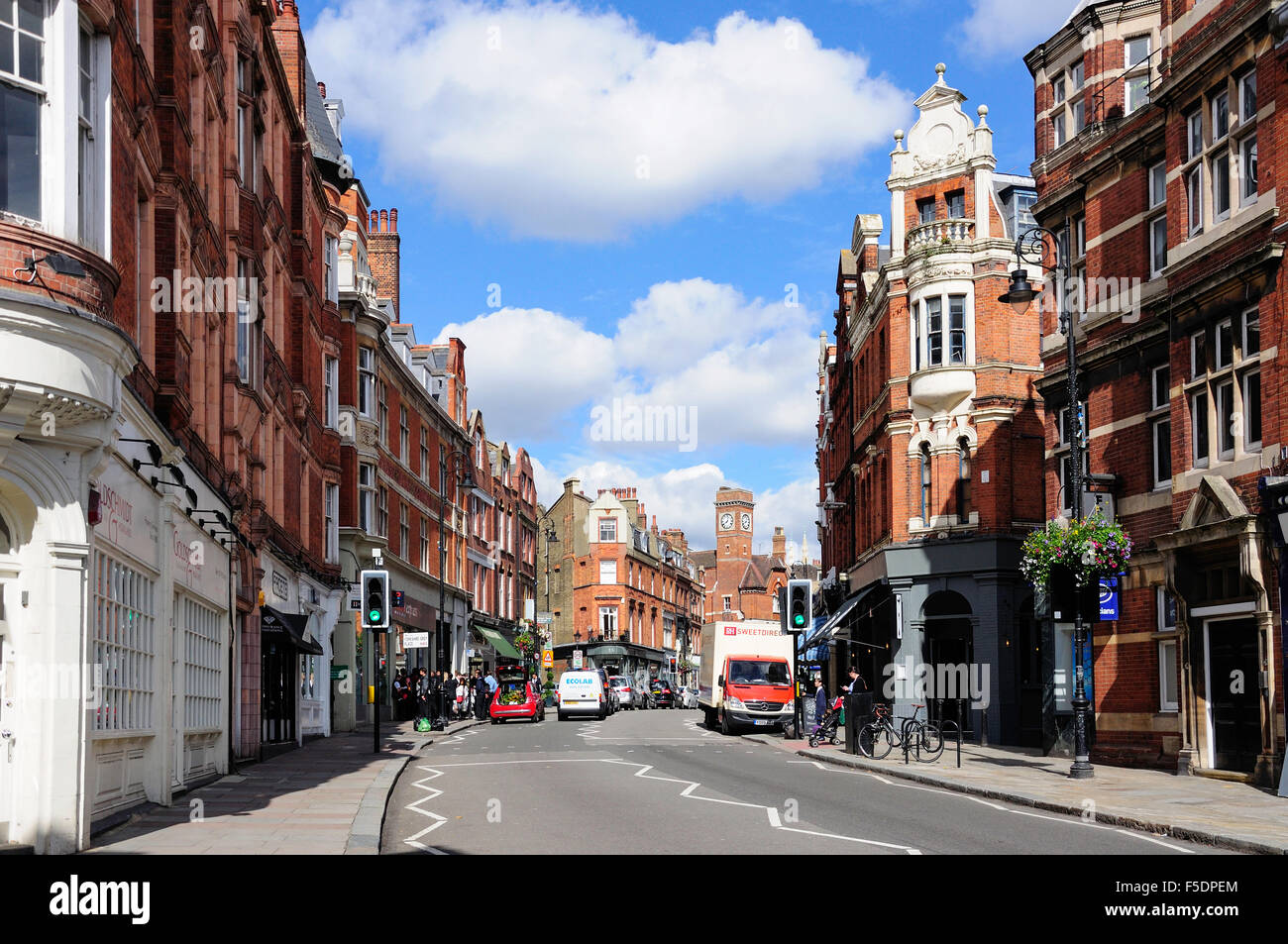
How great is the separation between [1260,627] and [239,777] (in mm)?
15749

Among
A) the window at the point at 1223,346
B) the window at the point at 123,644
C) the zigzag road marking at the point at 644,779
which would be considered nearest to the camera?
the zigzag road marking at the point at 644,779

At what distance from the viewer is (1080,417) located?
1038 inches

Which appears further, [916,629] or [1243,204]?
[916,629]

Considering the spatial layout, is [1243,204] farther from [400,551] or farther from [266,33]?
[400,551]

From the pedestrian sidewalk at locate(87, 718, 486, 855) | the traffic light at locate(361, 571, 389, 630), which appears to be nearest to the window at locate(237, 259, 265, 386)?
the traffic light at locate(361, 571, 389, 630)

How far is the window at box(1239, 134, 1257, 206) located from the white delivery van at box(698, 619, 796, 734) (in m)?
21.0

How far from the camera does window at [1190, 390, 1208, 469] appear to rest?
71.0 feet

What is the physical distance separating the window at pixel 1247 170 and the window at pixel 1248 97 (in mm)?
338

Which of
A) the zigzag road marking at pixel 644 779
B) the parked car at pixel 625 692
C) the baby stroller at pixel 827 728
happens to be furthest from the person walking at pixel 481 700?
the zigzag road marking at pixel 644 779

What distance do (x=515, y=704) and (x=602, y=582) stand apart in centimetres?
5817

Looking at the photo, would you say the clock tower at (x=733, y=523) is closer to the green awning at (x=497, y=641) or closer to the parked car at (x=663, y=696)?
the parked car at (x=663, y=696)

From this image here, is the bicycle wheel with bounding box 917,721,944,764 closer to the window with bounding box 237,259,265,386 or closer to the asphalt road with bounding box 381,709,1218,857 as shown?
the asphalt road with bounding box 381,709,1218,857

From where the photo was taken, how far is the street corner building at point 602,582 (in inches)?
4097
